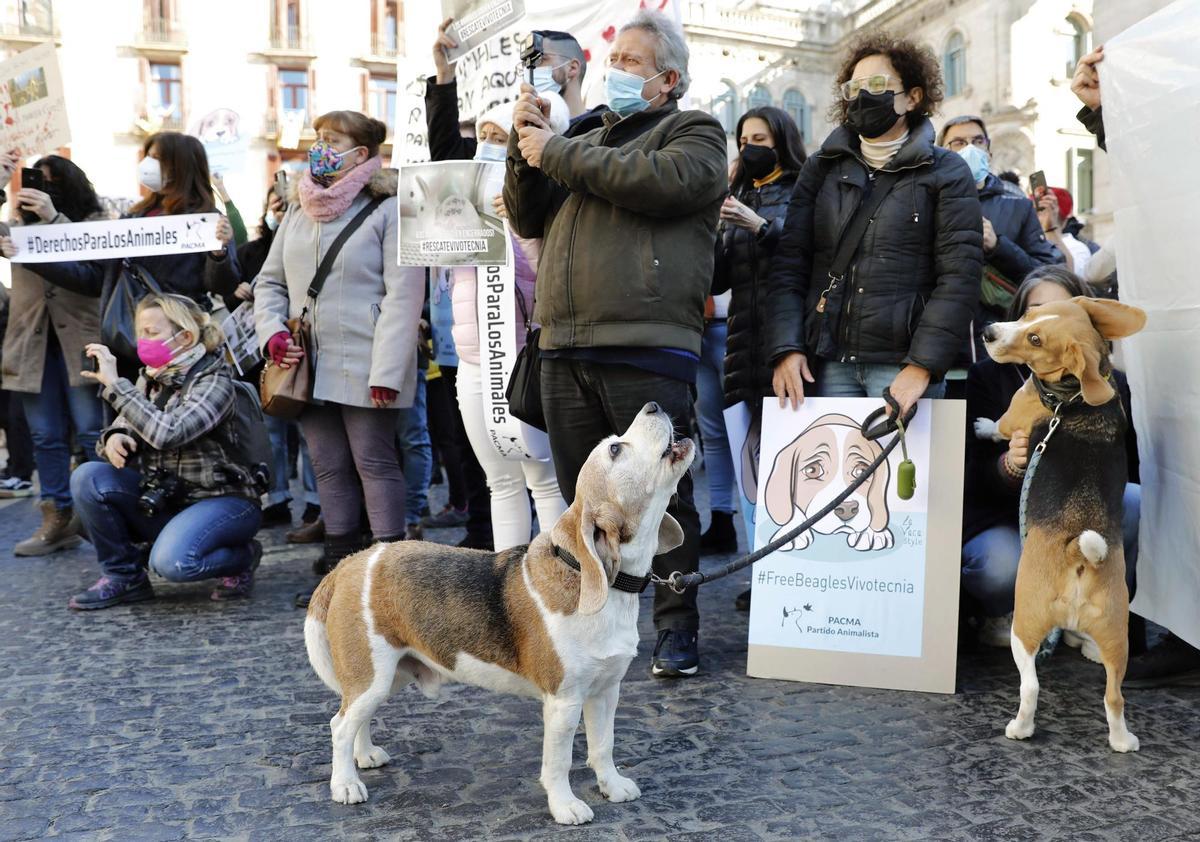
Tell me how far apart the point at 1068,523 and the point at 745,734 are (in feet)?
4.18

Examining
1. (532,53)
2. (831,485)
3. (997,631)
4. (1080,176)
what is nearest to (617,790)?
(831,485)

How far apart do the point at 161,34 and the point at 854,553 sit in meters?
38.0

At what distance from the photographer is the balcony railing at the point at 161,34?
35250 mm

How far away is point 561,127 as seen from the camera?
13.4 ft

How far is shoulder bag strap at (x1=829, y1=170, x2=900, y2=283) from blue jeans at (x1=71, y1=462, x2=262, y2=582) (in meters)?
3.34

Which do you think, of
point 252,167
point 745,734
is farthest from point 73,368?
point 252,167

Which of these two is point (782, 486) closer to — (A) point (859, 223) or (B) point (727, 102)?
(A) point (859, 223)

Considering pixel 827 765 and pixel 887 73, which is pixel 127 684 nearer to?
pixel 827 765

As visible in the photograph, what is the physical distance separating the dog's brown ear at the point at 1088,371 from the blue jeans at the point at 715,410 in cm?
298

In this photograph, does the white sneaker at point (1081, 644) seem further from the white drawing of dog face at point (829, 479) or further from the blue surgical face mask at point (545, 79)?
the blue surgical face mask at point (545, 79)

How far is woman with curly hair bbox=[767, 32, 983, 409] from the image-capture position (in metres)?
3.89

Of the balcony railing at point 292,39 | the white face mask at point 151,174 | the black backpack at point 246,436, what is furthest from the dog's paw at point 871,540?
the balcony railing at point 292,39

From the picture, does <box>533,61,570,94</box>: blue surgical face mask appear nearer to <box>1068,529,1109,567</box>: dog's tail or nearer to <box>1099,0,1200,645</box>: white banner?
<box>1099,0,1200,645</box>: white banner

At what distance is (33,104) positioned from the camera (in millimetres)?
6602
